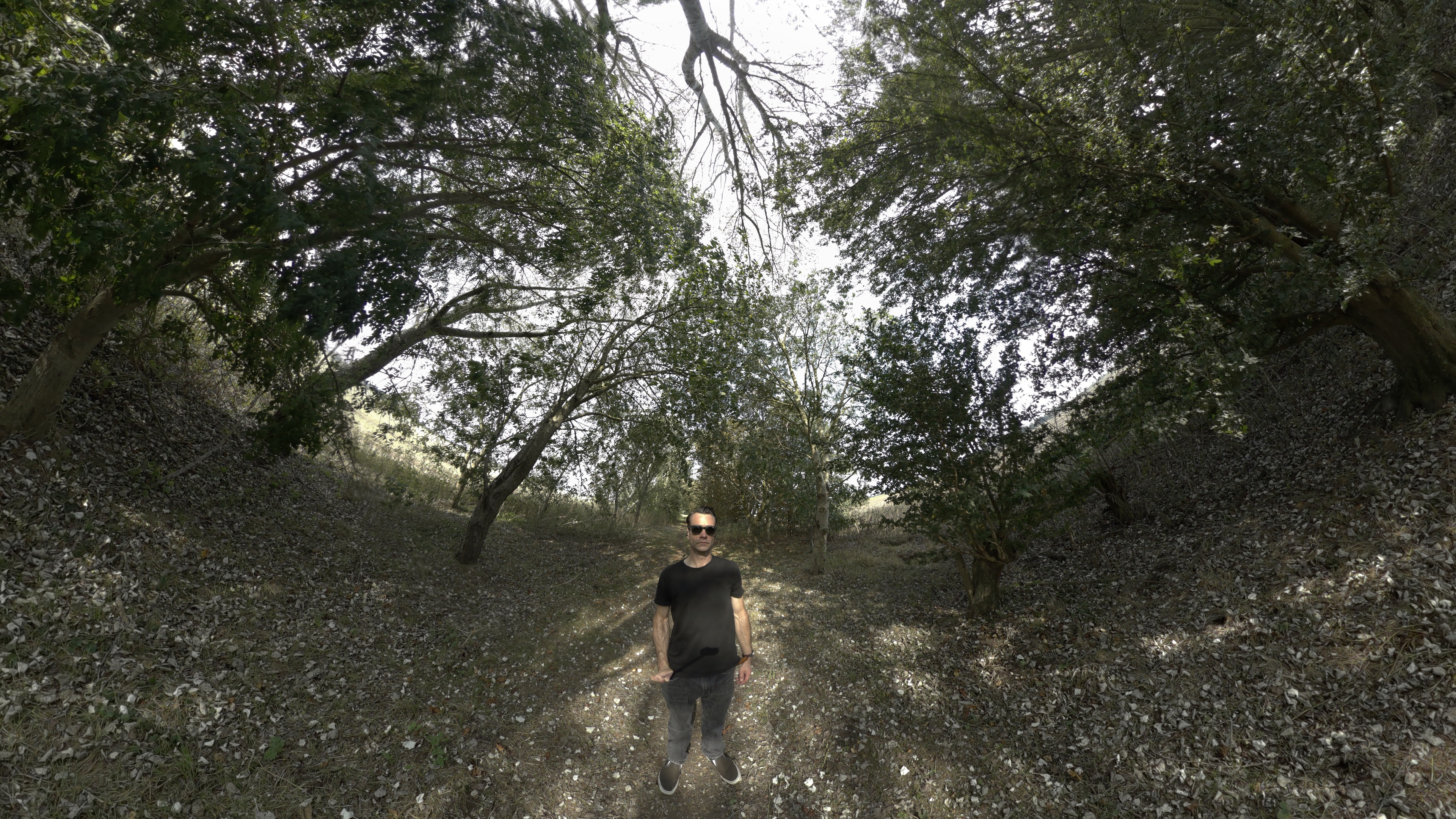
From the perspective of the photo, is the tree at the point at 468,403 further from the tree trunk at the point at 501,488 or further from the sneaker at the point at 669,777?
the sneaker at the point at 669,777

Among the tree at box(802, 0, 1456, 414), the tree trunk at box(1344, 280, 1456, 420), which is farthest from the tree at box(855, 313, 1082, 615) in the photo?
the tree trunk at box(1344, 280, 1456, 420)

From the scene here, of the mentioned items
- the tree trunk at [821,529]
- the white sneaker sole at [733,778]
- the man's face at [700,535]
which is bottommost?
the white sneaker sole at [733,778]

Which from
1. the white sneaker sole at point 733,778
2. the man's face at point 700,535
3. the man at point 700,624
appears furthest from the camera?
the white sneaker sole at point 733,778

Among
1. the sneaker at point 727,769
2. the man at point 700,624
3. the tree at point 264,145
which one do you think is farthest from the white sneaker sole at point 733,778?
the tree at point 264,145

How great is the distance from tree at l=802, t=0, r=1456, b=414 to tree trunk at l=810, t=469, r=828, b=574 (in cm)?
590

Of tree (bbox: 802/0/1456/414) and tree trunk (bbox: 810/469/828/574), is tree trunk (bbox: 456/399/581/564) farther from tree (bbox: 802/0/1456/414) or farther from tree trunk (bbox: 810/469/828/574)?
tree (bbox: 802/0/1456/414)

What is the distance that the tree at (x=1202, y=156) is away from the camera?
6.14 metres

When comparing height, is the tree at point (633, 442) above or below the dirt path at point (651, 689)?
above

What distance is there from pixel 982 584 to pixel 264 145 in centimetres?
1083

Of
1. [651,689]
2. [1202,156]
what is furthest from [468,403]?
[1202,156]

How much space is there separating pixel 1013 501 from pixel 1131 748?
316 centimetres

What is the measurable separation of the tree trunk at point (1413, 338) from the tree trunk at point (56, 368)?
53.5ft

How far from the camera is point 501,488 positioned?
11.3m

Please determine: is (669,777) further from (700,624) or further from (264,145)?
(264,145)
